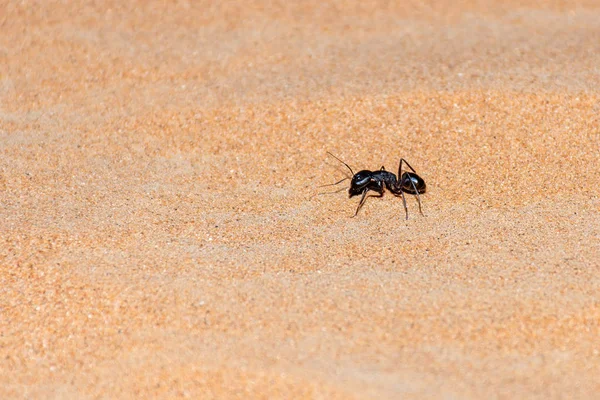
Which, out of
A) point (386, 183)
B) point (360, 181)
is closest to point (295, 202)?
point (360, 181)

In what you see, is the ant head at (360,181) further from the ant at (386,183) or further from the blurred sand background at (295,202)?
the blurred sand background at (295,202)

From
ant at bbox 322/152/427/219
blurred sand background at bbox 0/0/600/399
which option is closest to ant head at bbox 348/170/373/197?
ant at bbox 322/152/427/219

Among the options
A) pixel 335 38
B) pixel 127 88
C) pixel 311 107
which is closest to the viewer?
pixel 311 107

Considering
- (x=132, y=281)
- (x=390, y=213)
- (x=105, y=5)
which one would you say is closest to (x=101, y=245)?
(x=132, y=281)

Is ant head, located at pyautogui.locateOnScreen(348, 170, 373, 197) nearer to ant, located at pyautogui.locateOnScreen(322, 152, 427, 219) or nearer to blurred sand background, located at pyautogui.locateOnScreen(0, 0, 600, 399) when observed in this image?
ant, located at pyautogui.locateOnScreen(322, 152, 427, 219)

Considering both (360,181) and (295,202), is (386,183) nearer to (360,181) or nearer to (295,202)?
(360,181)

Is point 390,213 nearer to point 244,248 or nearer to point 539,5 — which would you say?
point 244,248

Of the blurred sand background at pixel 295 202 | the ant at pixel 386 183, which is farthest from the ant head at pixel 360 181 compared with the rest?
the blurred sand background at pixel 295 202
